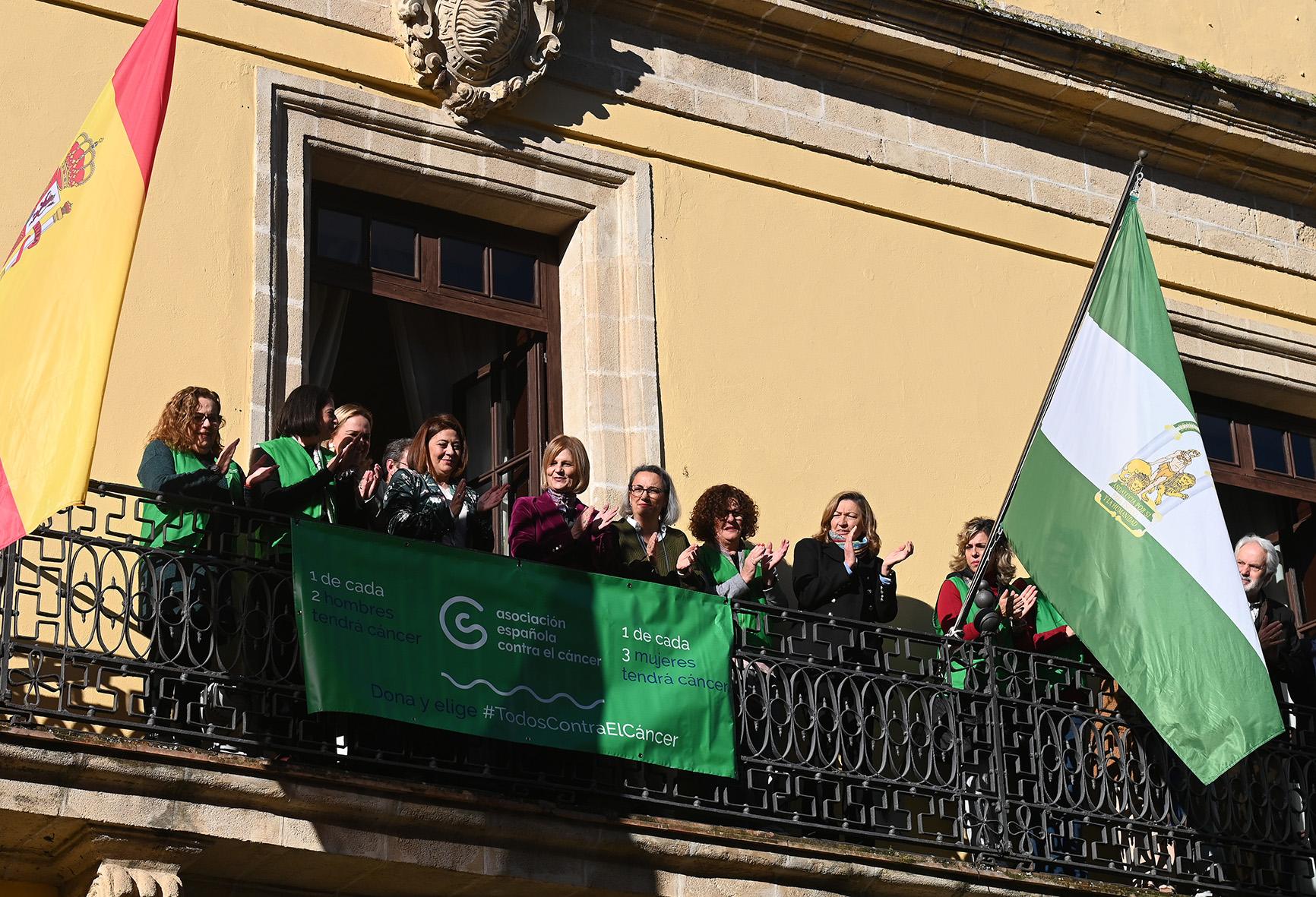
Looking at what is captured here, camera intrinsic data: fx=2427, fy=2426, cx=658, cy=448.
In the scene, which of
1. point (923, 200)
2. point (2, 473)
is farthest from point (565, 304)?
point (2, 473)

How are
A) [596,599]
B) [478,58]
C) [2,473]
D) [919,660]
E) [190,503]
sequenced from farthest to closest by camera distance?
[478,58]
[919,660]
[596,599]
[190,503]
[2,473]

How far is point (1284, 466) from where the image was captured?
12.7 metres

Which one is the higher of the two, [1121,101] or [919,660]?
[1121,101]

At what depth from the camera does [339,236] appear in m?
10.7

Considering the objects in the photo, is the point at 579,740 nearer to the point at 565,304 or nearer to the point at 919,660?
the point at 919,660

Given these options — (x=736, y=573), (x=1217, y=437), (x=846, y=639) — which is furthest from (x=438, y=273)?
(x=1217, y=437)

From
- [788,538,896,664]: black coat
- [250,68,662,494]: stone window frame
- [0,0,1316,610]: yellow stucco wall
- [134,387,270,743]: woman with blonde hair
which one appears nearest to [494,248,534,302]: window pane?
[250,68,662,494]: stone window frame

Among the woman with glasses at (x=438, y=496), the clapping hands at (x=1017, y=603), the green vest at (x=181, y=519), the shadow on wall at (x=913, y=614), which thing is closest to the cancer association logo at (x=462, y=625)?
the woman with glasses at (x=438, y=496)

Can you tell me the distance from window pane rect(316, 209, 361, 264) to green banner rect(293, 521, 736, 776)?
2.38m

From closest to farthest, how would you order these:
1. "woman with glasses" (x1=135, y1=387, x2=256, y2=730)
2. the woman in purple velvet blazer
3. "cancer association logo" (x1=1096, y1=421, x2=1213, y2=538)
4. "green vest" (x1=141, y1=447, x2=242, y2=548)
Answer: "woman with glasses" (x1=135, y1=387, x2=256, y2=730)
"green vest" (x1=141, y1=447, x2=242, y2=548)
the woman in purple velvet blazer
"cancer association logo" (x1=1096, y1=421, x2=1213, y2=538)

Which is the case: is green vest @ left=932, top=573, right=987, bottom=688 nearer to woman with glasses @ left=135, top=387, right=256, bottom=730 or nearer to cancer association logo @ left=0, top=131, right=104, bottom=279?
woman with glasses @ left=135, top=387, right=256, bottom=730

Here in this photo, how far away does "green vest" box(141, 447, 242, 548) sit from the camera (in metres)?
8.50

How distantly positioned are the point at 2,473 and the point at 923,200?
5464 millimetres

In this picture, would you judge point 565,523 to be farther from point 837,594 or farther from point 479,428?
point 479,428
